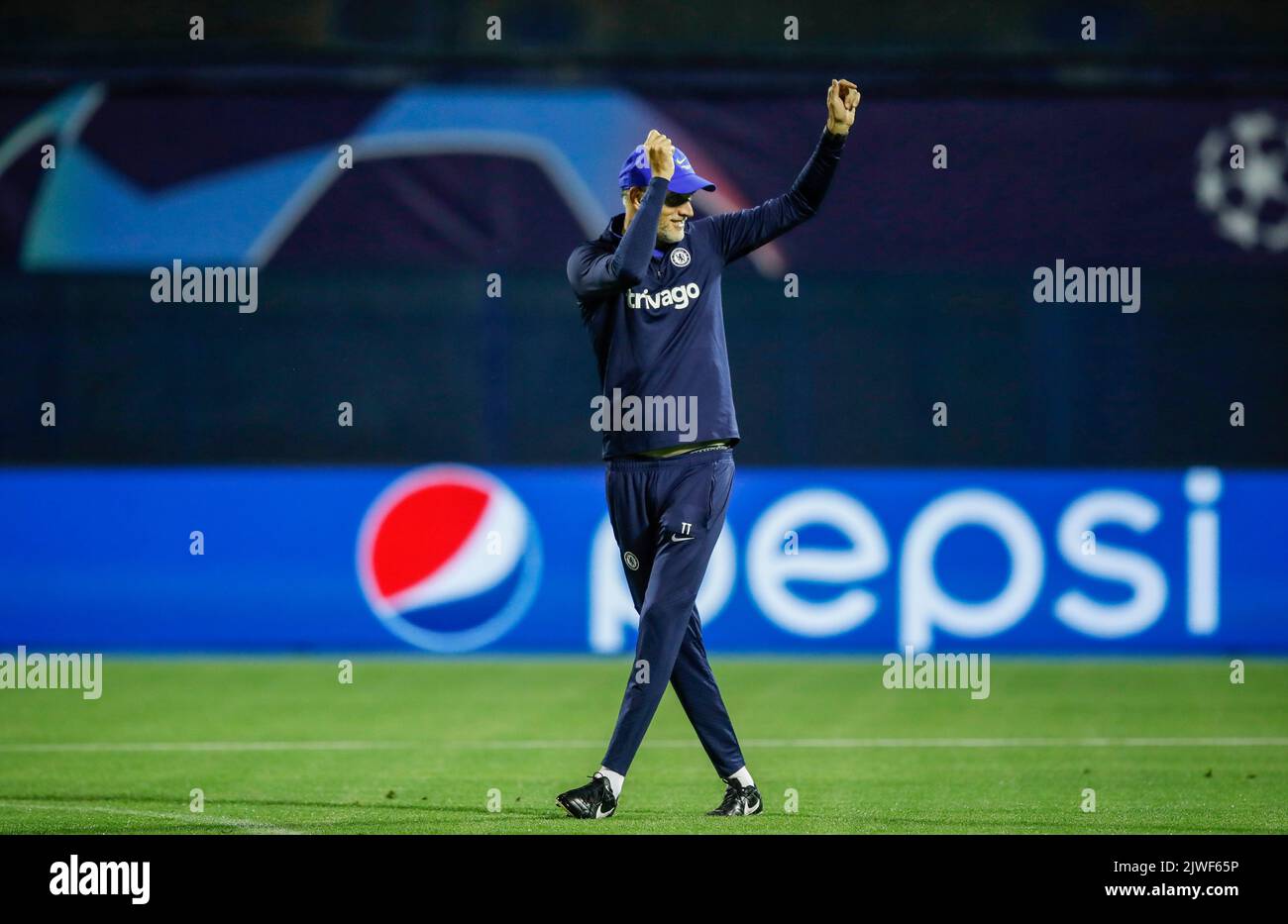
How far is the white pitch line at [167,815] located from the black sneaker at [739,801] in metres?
1.51

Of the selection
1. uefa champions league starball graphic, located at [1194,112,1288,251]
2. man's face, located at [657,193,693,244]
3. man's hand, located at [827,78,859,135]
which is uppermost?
uefa champions league starball graphic, located at [1194,112,1288,251]

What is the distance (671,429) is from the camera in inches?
282

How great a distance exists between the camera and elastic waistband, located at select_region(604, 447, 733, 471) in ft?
23.7

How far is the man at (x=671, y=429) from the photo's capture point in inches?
282

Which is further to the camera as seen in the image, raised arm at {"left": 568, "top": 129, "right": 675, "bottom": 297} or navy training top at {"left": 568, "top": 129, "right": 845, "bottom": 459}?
navy training top at {"left": 568, "top": 129, "right": 845, "bottom": 459}

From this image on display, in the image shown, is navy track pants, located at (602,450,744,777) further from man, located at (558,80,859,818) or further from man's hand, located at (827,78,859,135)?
man's hand, located at (827,78,859,135)

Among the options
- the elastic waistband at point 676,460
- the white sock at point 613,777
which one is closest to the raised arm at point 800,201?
the elastic waistband at point 676,460

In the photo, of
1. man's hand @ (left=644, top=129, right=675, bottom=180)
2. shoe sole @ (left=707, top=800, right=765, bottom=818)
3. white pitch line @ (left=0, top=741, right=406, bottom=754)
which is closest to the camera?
man's hand @ (left=644, top=129, right=675, bottom=180)

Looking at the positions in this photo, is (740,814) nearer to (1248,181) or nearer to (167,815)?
(167,815)

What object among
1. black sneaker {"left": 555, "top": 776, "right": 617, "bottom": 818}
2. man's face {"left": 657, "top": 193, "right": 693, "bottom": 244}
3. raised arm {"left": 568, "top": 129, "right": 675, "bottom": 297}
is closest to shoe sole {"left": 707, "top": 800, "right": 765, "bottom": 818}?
black sneaker {"left": 555, "top": 776, "right": 617, "bottom": 818}

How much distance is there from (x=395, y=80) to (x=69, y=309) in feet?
10.0

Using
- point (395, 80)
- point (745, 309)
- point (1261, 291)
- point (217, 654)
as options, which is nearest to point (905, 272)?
point (745, 309)

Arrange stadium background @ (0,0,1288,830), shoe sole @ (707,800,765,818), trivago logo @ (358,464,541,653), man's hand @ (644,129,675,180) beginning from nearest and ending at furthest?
man's hand @ (644,129,675,180) → shoe sole @ (707,800,765,818) → trivago logo @ (358,464,541,653) → stadium background @ (0,0,1288,830)

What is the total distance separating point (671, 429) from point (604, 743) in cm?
364
